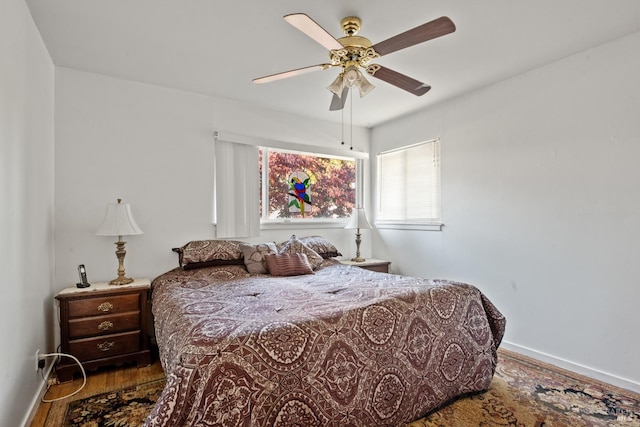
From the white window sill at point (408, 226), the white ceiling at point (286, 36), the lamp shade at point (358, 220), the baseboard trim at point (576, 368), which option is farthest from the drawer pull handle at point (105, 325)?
the baseboard trim at point (576, 368)

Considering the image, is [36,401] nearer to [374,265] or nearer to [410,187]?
[374,265]

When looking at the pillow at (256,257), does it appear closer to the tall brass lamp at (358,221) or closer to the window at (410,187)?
the tall brass lamp at (358,221)

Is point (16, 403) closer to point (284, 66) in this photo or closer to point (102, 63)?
point (102, 63)

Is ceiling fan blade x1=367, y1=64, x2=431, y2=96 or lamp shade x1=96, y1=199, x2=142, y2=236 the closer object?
ceiling fan blade x1=367, y1=64, x2=431, y2=96

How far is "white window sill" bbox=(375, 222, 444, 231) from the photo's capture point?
145 inches

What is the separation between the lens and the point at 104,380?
95.5 inches

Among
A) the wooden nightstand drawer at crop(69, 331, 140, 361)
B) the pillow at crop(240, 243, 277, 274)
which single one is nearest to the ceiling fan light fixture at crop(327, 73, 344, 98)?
the pillow at crop(240, 243, 277, 274)

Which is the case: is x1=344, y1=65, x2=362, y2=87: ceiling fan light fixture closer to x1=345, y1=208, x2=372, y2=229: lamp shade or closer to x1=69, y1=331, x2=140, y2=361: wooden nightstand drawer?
x1=345, y1=208, x2=372, y2=229: lamp shade

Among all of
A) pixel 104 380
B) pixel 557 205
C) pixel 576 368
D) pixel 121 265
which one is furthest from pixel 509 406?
pixel 121 265

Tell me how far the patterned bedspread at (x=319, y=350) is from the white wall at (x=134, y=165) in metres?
0.79

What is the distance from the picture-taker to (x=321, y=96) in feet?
11.1

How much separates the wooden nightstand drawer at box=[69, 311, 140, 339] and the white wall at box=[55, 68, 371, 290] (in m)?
0.49

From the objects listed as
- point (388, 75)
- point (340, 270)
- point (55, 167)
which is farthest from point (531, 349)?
point (55, 167)

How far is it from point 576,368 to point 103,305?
3642 mm
